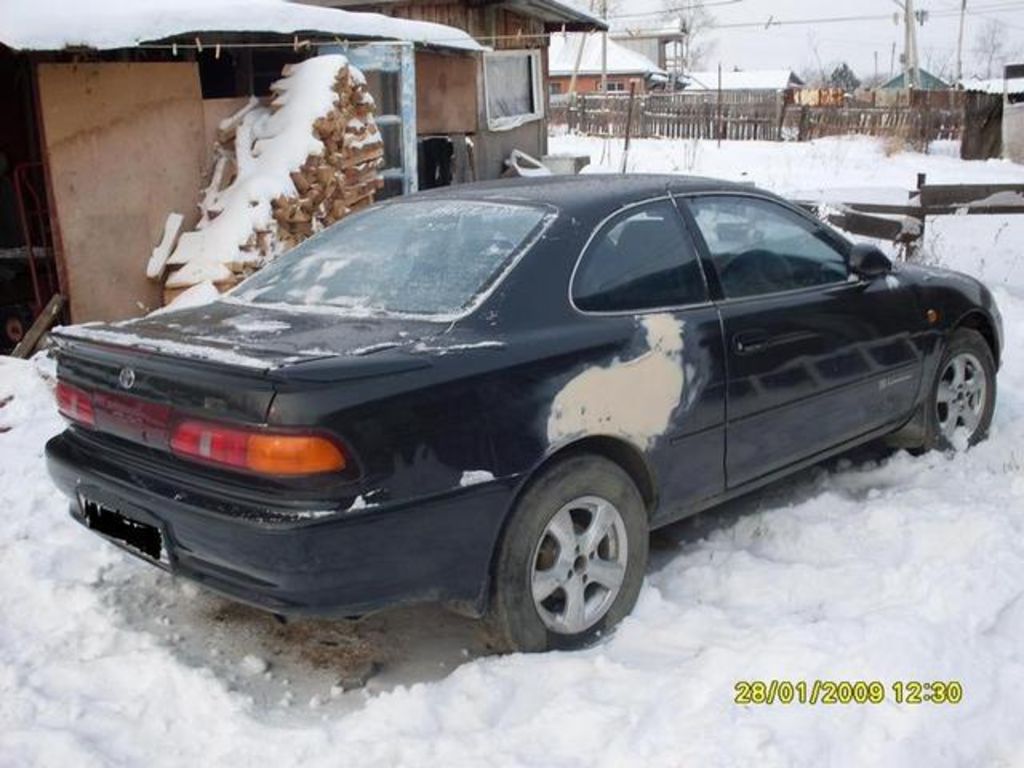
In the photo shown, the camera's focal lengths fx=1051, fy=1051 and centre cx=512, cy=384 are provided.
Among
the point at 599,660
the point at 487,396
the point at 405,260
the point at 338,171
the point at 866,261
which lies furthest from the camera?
the point at 338,171

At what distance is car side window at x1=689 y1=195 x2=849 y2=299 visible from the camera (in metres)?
4.09

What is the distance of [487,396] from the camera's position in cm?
312

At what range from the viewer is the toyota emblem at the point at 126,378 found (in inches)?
125

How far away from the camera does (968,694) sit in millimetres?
3025

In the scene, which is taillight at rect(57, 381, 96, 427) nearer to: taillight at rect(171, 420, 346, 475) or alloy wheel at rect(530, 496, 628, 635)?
taillight at rect(171, 420, 346, 475)

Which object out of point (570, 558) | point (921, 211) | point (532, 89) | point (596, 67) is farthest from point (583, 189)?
point (596, 67)

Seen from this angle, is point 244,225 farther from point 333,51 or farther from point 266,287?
point 266,287

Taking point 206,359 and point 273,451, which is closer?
point 273,451

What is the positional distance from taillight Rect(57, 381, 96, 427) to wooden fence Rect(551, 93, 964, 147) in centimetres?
2556

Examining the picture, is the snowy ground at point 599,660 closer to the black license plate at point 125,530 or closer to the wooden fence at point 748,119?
the black license plate at point 125,530

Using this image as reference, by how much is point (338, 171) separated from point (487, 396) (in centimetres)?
542

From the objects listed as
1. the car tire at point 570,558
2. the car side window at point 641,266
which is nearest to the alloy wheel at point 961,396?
the car side window at point 641,266

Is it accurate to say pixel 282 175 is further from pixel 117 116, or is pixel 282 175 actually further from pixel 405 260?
pixel 405 260

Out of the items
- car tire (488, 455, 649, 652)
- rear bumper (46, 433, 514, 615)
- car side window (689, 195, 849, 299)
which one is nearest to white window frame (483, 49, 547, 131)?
car side window (689, 195, 849, 299)
